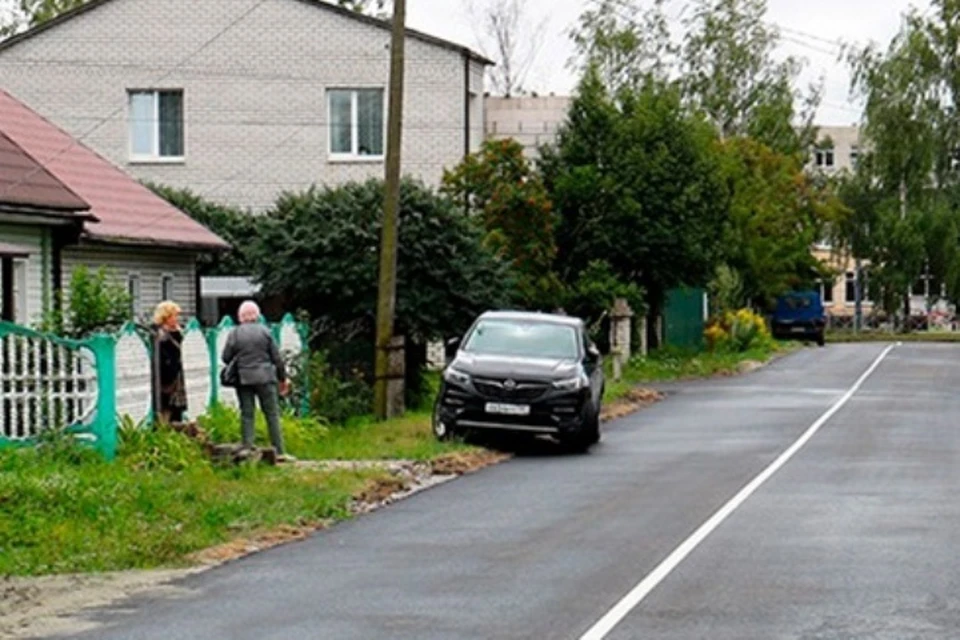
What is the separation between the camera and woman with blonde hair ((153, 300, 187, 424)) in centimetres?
2300

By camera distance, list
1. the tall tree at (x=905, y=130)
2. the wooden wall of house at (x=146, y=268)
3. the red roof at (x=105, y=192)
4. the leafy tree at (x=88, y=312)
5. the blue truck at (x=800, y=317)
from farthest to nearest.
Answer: the tall tree at (x=905, y=130), the blue truck at (x=800, y=317), the red roof at (x=105, y=192), the wooden wall of house at (x=146, y=268), the leafy tree at (x=88, y=312)

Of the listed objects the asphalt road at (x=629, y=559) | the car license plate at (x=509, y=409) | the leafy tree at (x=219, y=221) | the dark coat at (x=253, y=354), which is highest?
the leafy tree at (x=219, y=221)

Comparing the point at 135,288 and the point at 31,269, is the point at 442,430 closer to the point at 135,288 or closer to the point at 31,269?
the point at 31,269

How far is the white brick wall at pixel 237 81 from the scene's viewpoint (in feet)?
155

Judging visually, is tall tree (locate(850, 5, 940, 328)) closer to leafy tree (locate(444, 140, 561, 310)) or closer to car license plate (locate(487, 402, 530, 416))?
leafy tree (locate(444, 140, 561, 310))

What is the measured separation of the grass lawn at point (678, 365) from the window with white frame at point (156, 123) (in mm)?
11493

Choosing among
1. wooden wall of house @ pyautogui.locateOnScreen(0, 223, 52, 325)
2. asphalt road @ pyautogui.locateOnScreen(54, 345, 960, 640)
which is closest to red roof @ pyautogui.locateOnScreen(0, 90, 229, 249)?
wooden wall of house @ pyautogui.locateOnScreen(0, 223, 52, 325)

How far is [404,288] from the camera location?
3206cm

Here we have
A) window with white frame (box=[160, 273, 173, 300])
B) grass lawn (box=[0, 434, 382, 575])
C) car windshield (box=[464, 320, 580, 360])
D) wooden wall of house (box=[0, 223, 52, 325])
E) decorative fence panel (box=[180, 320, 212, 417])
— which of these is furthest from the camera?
window with white frame (box=[160, 273, 173, 300])

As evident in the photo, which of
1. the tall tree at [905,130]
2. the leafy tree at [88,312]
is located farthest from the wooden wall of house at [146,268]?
the tall tree at [905,130]

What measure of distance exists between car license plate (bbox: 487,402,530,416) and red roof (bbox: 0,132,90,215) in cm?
650

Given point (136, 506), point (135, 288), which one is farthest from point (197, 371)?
point (135, 288)

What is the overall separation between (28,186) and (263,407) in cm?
646

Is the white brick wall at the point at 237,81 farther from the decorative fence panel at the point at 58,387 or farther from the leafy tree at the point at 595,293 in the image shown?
the decorative fence panel at the point at 58,387
